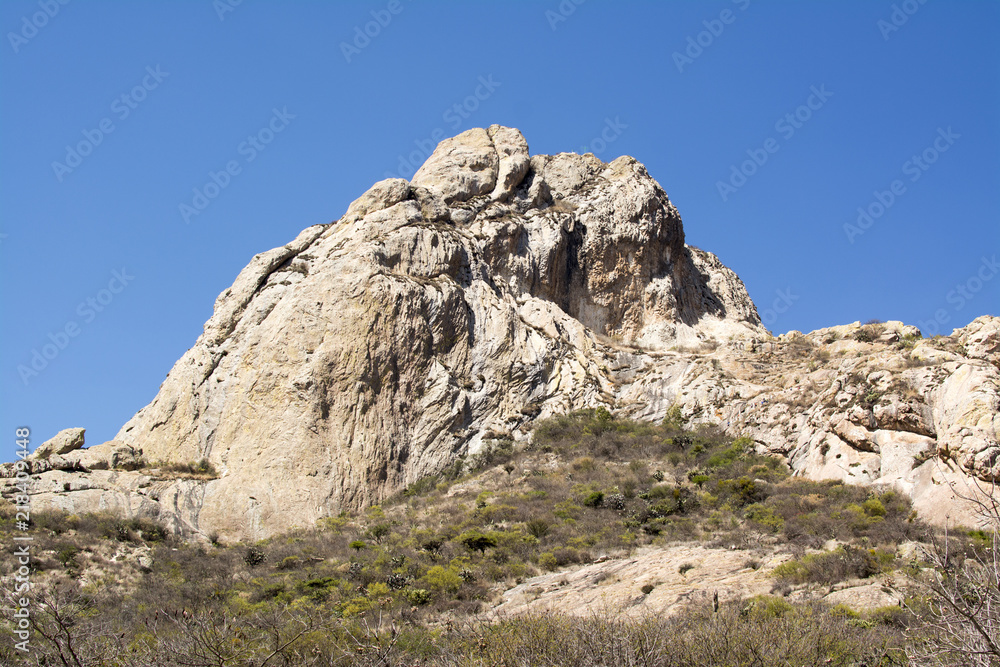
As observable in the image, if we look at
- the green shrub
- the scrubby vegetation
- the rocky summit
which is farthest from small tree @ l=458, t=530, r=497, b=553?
the rocky summit

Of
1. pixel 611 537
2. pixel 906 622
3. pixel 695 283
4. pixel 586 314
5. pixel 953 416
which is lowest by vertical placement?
pixel 906 622

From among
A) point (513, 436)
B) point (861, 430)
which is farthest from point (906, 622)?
point (513, 436)

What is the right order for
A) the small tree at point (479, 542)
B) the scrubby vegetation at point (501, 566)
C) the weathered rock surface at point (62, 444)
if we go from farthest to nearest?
the weathered rock surface at point (62, 444) → the small tree at point (479, 542) → the scrubby vegetation at point (501, 566)

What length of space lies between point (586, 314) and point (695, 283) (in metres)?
9.90

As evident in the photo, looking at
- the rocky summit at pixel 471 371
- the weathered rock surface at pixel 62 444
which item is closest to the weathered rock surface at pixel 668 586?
the rocky summit at pixel 471 371

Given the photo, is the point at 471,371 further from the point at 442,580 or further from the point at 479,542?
the point at 442,580

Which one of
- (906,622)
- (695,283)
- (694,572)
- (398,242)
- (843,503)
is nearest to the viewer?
(906,622)

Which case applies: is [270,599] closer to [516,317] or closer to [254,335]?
[254,335]

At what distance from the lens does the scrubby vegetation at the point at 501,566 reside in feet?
37.1

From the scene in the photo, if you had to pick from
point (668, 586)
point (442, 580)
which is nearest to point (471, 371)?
point (442, 580)

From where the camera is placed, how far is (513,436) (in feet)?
111

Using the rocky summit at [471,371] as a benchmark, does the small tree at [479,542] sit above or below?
below

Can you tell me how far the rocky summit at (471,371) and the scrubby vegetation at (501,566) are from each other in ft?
5.19

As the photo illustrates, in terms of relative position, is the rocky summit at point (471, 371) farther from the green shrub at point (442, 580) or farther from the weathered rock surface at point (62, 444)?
the green shrub at point (442, 580)
